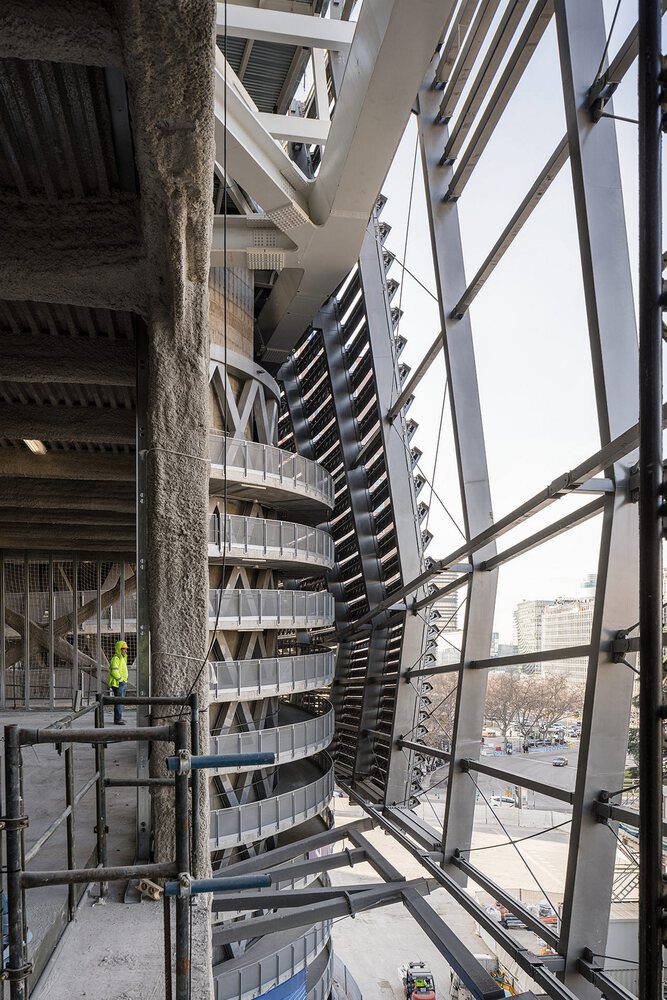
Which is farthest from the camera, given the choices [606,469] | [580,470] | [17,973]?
[606,469]

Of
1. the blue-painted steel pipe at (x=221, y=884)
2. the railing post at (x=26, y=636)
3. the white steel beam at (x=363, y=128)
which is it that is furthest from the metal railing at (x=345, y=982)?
the blue-painted steel pipe at (x=221, y=884)

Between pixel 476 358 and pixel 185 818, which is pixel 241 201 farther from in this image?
pixel 185 818

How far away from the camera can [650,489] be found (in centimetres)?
330

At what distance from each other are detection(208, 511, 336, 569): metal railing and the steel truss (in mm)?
2555

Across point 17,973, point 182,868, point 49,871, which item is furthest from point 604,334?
point 17,973

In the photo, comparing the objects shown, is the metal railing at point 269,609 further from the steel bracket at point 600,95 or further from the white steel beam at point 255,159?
the steel bracket at point 600,95

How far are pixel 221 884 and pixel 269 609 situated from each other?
38.7 feet

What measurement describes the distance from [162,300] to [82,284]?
0.49 meters

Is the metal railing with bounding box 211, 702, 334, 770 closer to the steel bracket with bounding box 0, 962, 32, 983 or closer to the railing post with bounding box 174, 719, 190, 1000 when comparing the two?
the railing post with bounding box 174, 719, 190, 1000

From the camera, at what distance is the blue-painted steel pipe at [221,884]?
2.36 m

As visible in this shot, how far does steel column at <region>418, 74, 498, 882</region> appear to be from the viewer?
10.7 meters

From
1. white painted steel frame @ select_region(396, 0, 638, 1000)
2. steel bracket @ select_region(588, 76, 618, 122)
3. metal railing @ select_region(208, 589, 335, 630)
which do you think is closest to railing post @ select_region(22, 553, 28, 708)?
metal railing @ select_region(208, 589, 335, 630)

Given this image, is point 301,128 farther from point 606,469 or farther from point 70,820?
point 70,820

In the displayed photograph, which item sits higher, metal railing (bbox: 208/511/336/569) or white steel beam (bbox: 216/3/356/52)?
white steel beam (bbox: 216/3/356/52)
